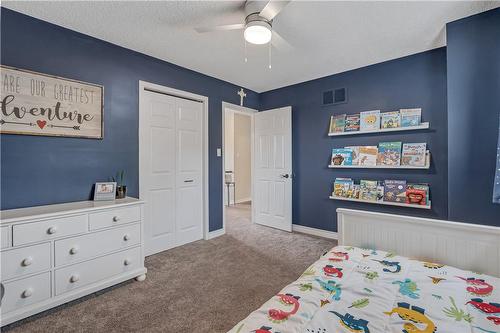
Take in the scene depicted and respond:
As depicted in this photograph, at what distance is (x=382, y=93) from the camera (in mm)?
3236

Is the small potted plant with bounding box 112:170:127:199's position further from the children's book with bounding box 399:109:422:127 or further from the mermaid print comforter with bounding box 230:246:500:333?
the children's book with bounding box 399:109:422:127

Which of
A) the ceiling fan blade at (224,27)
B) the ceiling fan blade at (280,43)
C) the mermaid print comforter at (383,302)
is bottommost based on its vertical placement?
the mermaid print comforter at (383,302)

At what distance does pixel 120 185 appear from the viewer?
2717 mm

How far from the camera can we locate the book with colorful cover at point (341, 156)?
3.46 metres

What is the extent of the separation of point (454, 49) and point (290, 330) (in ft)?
9.10

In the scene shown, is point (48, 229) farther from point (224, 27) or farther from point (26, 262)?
point (224, 27)

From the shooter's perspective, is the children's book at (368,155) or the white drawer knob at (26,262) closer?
the white drawer knob at (26,262)

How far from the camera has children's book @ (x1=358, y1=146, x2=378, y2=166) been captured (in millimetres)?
3240

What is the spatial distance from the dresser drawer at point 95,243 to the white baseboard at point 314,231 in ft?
8.28

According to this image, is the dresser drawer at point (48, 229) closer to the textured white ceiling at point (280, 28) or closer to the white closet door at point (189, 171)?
the white closet door at point (189, 171)

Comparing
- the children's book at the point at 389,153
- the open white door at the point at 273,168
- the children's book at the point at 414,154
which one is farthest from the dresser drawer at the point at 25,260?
the children's book at the point at 414,154

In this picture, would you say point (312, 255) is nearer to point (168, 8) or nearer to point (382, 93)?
point (382, 93)

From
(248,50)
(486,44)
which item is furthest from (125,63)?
(486,44)

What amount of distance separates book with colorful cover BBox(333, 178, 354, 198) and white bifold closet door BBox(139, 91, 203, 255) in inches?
79.1
